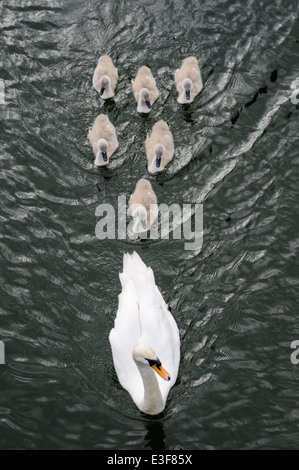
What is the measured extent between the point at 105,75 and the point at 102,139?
4.57 ft

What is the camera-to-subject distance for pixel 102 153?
13180 mm

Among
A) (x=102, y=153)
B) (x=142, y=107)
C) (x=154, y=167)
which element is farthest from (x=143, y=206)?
(x=142, y=107)

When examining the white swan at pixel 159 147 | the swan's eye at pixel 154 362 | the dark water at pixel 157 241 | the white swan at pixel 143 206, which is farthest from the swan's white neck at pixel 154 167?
the swan's eye at pixel 154 362

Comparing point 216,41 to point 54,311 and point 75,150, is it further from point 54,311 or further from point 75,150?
point 54,311

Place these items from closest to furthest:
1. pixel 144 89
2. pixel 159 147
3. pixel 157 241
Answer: pixel 157 241 → pixel 159 147 → pixel 144 89

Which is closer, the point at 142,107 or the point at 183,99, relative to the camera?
the point at 142,107

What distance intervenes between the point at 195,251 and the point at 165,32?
4506 mm

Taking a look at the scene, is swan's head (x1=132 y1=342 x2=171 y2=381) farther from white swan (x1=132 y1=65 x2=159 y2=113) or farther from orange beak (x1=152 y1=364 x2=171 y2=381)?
white swan (x1=132 y1=65 x2=159 y2=113)

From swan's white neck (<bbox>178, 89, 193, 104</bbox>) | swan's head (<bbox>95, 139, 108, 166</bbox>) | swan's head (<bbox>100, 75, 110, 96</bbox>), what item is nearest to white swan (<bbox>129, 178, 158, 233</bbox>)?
swan's head (<bbox>95, 139, 108, 166</bbox>)

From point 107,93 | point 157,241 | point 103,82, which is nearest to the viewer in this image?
point 157,241

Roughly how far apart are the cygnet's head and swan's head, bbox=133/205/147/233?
95 cm

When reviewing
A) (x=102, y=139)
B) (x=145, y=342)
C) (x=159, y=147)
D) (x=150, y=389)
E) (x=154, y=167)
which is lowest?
(x=150, y=389)

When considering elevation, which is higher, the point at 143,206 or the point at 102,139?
the point at 102,139

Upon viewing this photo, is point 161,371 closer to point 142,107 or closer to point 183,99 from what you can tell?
point 142,107
